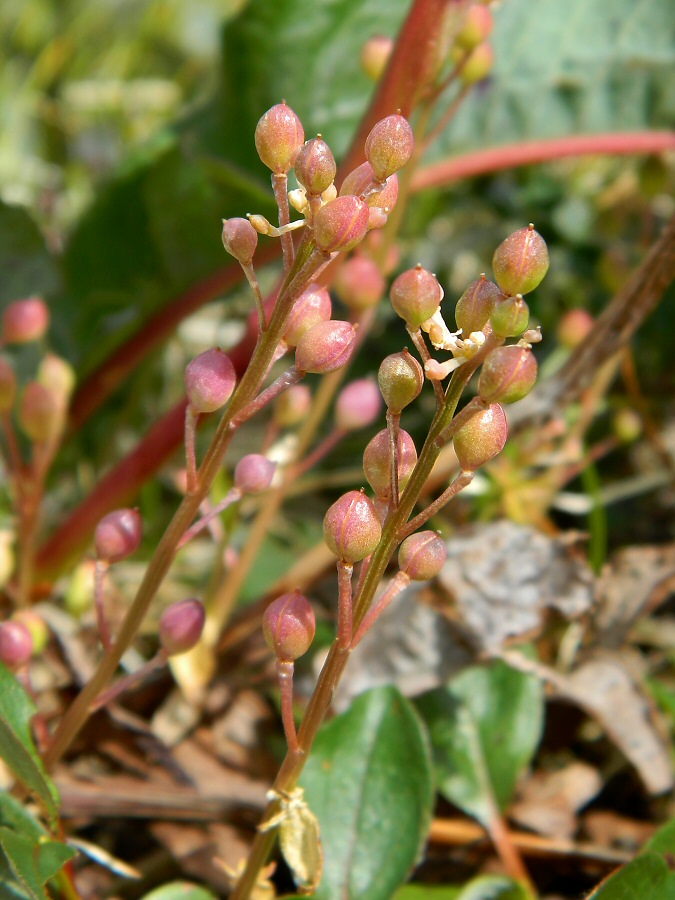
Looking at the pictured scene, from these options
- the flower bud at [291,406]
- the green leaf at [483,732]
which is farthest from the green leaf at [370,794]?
the flower bud at [291,406]

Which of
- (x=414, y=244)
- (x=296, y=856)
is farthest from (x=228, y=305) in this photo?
(x=296, y=856)

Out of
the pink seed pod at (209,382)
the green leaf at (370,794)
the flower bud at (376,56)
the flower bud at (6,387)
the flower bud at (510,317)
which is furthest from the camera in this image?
the flower bud at (376,56)

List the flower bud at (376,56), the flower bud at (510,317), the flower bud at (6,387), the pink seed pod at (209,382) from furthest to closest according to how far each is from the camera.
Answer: the flower bud at (376,56)
the flower bud at (6,387)
the pink seed pod at (209,382)
the flower bud at (510,317)

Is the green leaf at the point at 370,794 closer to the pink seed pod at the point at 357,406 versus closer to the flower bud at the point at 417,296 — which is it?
the pink seed pod at the point at 357,406

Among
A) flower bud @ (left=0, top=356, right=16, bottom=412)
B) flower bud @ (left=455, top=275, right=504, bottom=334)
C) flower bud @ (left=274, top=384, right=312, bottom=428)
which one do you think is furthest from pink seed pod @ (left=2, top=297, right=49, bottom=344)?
flower bud @ (left=455, top=275, right=504, bottom=334)

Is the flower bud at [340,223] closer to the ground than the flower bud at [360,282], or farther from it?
farther from it
